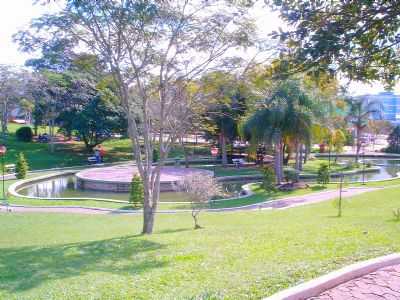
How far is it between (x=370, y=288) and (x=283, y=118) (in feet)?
71.7

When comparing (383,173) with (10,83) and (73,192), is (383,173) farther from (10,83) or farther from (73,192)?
(10,83)

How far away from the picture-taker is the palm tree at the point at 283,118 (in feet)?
86.0

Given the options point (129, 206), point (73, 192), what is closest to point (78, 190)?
point (73, 192)

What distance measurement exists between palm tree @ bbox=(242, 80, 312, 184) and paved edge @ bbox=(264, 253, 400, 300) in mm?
20625

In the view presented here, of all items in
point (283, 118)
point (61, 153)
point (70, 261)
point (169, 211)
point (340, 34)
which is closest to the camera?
point (340, 34)

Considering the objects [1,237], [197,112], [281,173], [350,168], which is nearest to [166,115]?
[197,112]

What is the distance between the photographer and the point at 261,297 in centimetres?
468

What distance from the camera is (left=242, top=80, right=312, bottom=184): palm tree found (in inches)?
1032

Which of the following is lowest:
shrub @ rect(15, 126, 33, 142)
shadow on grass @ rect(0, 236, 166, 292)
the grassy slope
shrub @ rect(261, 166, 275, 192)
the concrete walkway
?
the grassy slope

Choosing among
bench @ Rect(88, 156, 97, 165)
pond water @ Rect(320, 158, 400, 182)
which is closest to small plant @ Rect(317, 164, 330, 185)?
pond water @ Rect(320, 158, 400, 182)

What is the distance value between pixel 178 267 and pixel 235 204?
14.3m

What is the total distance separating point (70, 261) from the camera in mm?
7824

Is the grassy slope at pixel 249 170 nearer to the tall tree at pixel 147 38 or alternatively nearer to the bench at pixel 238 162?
the bench at pixel 238 162

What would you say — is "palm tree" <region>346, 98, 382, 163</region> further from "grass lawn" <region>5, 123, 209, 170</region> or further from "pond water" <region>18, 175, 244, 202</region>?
"grass lawn" <region>5, 123, 209, 170</region>
